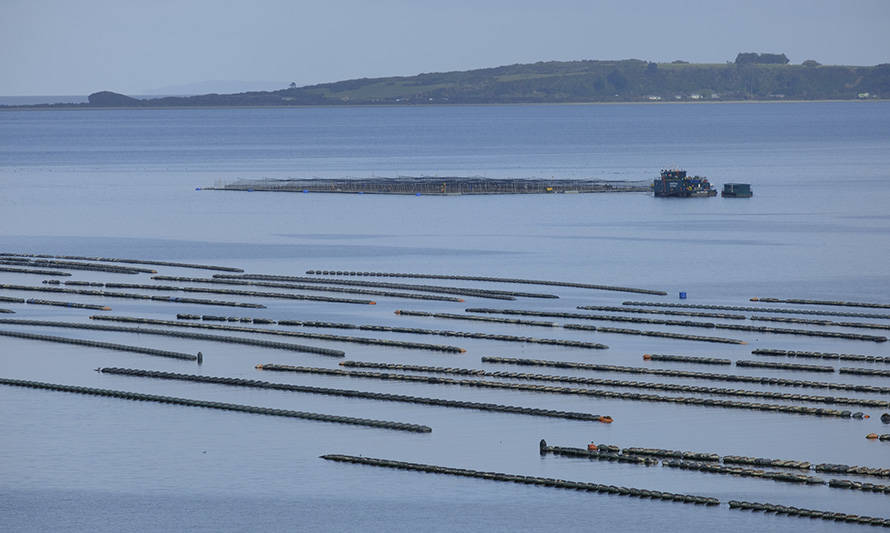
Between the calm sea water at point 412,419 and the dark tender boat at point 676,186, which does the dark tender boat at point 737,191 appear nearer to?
the dark tender boat at point 676,186

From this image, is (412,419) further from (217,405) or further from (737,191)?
(737,191)

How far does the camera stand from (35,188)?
652 ft

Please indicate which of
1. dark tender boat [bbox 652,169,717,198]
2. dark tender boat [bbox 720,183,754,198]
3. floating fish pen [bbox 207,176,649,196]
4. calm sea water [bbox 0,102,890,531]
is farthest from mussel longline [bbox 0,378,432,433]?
dark tender boat [bbox 720,183,754,198]

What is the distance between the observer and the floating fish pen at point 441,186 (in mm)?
178125

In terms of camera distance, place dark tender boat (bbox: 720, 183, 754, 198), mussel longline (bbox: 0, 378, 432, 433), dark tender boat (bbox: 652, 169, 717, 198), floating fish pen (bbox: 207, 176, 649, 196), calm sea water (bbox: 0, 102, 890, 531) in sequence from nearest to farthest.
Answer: calm sea water (bbox: 0, 102, 890, 531), mussel longline (bbox: 0, 378, 432, 433), dark tender boat (bbox: 652, 169, 717, 198), dark tender boat (bbox: 720, 183, 754, 198), floating fish pen (bbox: 207, 176, 649, 196)

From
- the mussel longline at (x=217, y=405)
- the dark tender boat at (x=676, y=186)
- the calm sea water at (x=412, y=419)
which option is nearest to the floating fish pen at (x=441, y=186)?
the dark tender boat at (x=676, y=186)

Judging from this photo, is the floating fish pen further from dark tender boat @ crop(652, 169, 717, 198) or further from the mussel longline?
the mussel longline

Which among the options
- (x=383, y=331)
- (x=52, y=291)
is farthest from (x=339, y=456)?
(x=52, y=291)

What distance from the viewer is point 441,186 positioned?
181500mm

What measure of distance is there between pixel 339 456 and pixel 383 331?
25.8 meters

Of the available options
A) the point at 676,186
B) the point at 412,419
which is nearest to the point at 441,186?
the point at 676,186

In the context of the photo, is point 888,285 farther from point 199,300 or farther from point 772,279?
point 199,300

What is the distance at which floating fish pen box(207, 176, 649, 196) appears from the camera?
178 metres

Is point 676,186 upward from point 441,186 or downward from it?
upward
